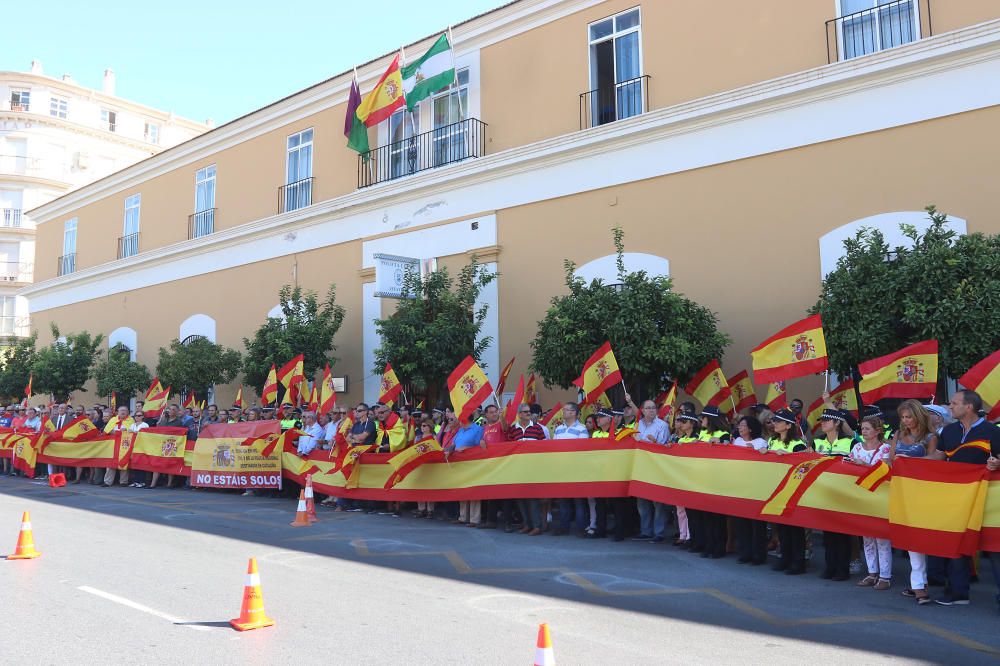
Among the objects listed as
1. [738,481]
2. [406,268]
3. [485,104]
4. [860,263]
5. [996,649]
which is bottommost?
[996,649]

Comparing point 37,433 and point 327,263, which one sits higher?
point 327,263

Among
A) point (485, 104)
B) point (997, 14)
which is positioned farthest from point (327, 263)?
point (997, 14)

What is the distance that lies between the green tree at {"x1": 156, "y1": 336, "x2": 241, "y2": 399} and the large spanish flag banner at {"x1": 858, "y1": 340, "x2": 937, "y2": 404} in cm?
1636

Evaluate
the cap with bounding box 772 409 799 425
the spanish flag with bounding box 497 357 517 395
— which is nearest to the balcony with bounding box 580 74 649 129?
the spanish flag with bounding box 497 357 517 395

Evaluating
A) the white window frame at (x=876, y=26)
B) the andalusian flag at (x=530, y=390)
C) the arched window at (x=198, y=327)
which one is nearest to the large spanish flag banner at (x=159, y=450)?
the arched window at (x=198, y=327)

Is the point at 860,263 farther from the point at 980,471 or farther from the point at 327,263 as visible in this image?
the point at 327,263

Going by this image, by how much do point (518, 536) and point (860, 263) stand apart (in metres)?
5.86

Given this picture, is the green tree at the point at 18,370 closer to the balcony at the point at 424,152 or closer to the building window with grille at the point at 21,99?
the balcony at the point at 424,152

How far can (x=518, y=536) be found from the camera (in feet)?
35.3

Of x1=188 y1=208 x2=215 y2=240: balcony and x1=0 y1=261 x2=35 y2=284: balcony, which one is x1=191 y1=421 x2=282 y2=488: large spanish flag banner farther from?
x1=0 y1=261 x2=35 y2=284: balcony

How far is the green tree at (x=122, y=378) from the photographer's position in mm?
23922

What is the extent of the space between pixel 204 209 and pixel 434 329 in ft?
41.9

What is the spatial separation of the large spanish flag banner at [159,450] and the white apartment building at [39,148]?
31149 mm

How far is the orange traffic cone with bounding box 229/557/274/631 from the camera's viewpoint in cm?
618
